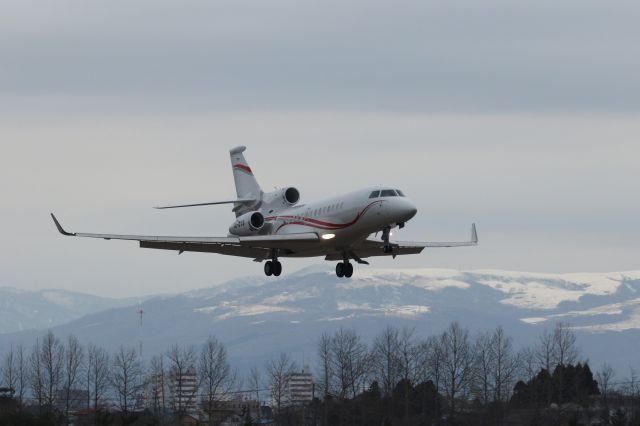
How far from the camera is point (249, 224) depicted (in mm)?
82938

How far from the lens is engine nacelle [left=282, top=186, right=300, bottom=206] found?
84.1 meters

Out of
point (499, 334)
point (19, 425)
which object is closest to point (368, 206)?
point (19, 425)

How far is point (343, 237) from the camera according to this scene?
76062 mm

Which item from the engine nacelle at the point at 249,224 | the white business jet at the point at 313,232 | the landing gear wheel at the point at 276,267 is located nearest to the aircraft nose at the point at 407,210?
the white business jet at the point at 313,232

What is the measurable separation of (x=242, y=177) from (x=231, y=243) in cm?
1596

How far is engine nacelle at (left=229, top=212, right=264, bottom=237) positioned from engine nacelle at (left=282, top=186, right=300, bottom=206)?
2023 millimetres

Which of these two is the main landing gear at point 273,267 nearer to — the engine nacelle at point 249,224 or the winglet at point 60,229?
the engine nacelle at point 249,224

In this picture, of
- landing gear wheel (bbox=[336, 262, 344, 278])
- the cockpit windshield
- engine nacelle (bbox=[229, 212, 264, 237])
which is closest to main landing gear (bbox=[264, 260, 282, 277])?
engine nacelle (bbox=[229, 212, 264, 237])

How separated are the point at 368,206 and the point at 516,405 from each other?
7835 cm

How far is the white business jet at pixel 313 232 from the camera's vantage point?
74250mm

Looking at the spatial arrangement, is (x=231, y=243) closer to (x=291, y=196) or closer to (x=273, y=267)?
(x=273, y=267)

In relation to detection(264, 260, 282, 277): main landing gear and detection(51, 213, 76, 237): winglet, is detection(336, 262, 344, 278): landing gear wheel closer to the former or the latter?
detection(264, 260, 282, 277): main landing gear

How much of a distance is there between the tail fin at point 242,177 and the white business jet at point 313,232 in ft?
8.06

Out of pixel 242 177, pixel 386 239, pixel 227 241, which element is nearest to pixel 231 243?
pixel 227 241
